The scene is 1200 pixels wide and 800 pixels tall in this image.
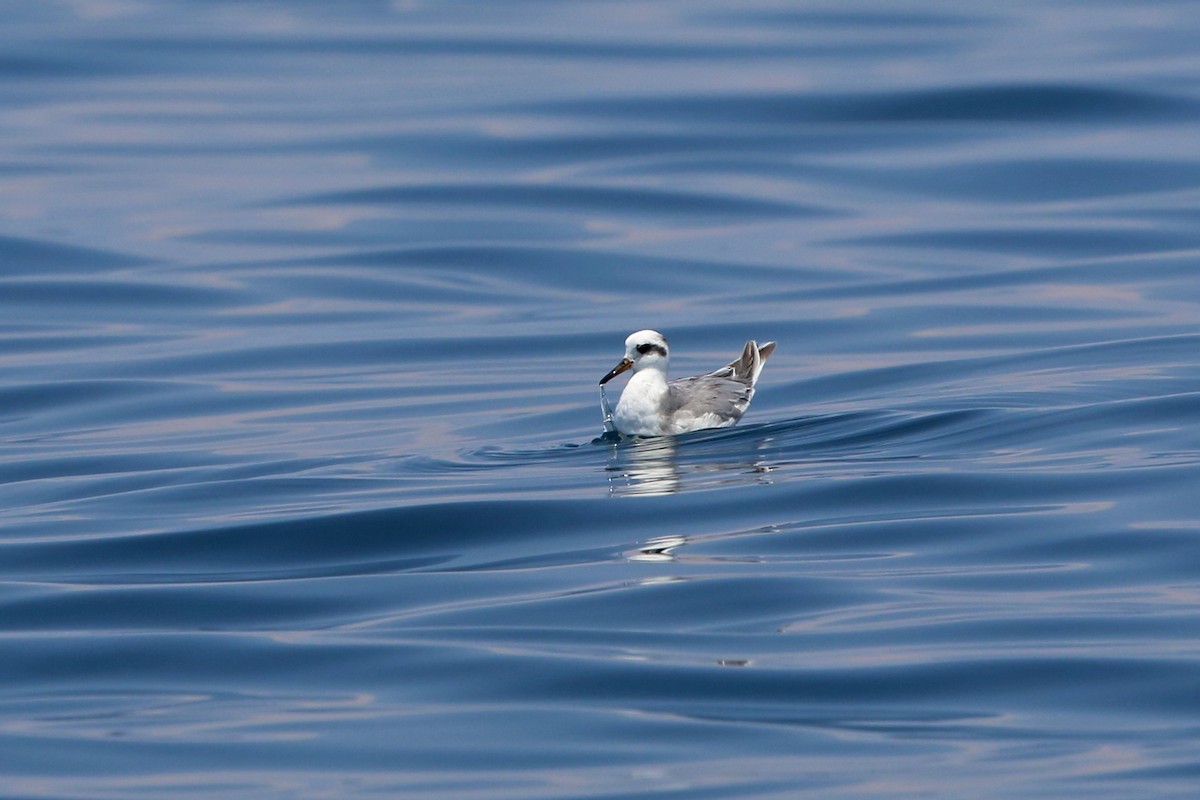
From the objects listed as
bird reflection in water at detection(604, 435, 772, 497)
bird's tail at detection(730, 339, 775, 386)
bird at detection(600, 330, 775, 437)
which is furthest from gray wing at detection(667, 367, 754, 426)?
bird's tail at detection(730, 339, 775, 386)

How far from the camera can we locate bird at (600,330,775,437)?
48.1ft

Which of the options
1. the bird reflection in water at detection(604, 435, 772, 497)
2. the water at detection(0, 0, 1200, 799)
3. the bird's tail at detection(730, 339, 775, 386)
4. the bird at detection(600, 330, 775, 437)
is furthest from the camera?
the bird's tail at detection(730, 339, 775, 386)

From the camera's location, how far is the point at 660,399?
48.2 ft

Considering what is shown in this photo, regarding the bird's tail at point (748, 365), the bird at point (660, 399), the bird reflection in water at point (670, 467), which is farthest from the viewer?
the bird's tail at point (748, 365)

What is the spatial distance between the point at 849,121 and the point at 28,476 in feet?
66.8

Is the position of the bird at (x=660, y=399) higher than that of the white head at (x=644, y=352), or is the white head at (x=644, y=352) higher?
the white head at (x=644, y=352)

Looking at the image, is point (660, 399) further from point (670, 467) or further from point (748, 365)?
point (748, 365)

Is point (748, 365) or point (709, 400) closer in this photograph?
point (709, 400)

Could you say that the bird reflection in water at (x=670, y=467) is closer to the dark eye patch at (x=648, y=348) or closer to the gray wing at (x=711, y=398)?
the gray wing at (x=711, y=398)

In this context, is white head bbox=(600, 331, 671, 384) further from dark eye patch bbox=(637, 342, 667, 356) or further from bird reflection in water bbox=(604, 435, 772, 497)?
bird reflection in water bbox=(604, 435, 772, 497)

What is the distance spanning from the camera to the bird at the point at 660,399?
1466 centimetres

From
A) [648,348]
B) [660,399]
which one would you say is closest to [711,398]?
[660,399]

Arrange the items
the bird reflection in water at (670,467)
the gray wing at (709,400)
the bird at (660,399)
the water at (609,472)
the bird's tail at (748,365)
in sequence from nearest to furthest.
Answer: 1. the water at (609,472)
2. the bird reflection in water at (670,467)
3. the bird at (660,399)
4. the gray wing at (709,400)
5. the bird's tail at (748,365)

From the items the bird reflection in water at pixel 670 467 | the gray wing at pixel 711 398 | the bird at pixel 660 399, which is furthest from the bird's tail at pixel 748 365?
the bird reflection in water at pixel 670 467
